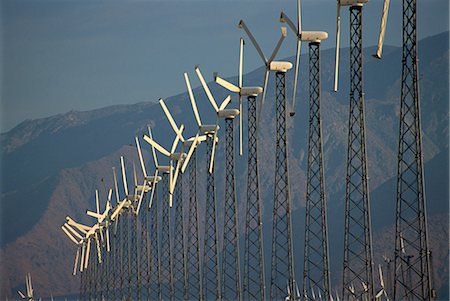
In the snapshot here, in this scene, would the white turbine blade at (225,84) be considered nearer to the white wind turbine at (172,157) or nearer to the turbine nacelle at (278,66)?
the turbine nacelle at (278,66)

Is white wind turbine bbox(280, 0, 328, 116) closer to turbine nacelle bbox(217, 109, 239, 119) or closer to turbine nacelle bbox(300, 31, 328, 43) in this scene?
turbine nacelle bbox(300, 31, 328, 43)

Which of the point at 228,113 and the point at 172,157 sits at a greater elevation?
the point at 228,113

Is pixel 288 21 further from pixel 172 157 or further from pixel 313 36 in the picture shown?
pixel 172 157

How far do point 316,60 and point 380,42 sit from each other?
11733 mm

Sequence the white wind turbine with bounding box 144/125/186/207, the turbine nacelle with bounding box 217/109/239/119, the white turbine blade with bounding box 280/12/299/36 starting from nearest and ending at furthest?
the white turbine blade with bounding box 280/12/299/36 < the turbine nacelle with bounding box 217/109/239/119 < the white wind turbine with bounding box 144/125/186/207

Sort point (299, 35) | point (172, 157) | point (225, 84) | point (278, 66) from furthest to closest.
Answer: point (172, 157) < point (225, 84) < point (278, 66) < point (299, 35)

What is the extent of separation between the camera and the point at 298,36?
7019cm

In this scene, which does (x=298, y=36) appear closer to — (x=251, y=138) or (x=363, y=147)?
(x=363, y=147)

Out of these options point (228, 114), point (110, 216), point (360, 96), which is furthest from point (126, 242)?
point (360, 96)

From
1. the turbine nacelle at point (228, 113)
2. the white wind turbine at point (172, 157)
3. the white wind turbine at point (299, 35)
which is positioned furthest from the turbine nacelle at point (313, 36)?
the white wind turbine at point (172, 157)

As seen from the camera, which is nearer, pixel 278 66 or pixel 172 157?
pixel 278 66

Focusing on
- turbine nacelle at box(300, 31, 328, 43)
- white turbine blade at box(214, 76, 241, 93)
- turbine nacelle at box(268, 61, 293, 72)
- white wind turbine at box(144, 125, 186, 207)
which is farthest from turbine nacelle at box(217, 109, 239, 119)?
turbine nacelle at box(300, 31, 328, 43)

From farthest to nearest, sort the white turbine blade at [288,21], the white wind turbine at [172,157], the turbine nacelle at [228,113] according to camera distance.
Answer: the white wind turbine at [172,157]
the turbine nacelle at [228,113]
the white turbine blade at [288,21]

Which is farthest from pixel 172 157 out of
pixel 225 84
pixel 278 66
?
pixel 278 66
